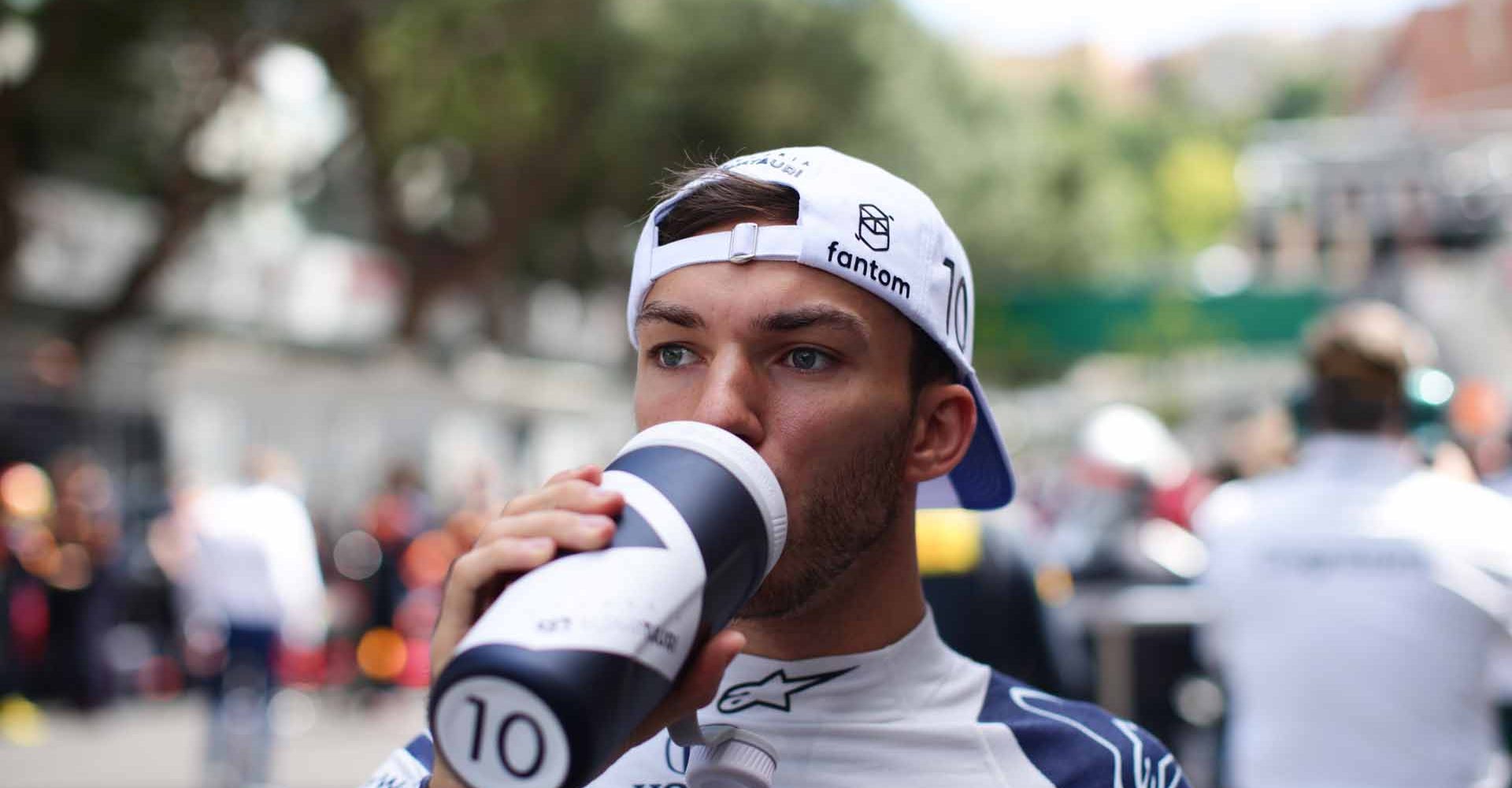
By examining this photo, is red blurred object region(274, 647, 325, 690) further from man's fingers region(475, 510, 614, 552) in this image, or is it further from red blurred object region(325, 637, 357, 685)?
man's fingers region(475, 510, 614, 552)

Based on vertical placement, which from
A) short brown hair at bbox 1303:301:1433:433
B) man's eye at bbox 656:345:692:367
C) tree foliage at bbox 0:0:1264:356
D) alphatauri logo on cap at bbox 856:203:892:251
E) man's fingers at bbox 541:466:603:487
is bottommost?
man's fingers at bbox 541:466:603:487

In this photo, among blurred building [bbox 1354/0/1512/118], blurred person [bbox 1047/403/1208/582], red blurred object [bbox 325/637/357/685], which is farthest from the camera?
blurred building [bbox 1354/0/1512/118]

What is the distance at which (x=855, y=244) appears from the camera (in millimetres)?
1966

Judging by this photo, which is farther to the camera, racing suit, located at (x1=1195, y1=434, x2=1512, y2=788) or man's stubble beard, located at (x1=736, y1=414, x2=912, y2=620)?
racing suit, located at (x1=1195, y1=434, x2=1512, y2=788)

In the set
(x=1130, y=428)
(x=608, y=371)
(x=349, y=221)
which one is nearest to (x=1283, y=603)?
(x=1130, y=428)

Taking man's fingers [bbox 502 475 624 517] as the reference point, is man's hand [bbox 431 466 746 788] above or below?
below

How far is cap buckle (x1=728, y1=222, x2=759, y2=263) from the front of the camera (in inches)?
76.5

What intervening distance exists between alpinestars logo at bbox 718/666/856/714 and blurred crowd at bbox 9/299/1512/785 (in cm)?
77

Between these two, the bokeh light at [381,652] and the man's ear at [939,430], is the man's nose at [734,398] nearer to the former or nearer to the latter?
the man's ear at [939,430]


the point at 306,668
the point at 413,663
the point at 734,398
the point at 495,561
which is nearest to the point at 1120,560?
the point at 734,398

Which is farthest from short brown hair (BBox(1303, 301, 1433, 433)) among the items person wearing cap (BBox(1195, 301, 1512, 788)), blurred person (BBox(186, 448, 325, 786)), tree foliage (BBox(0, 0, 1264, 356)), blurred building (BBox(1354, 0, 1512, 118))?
blurred building (BBox(1354, 0, 1512, 118))

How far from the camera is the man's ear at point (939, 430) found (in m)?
2.08

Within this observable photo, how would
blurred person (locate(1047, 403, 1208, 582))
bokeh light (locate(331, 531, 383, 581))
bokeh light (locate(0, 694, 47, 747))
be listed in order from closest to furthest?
blurred person (locate(1047, 403, 1208, 582))
bokeh light (locate(0, 694, 47, 747))
bokeh light (locate(331, 531, 383, 581))

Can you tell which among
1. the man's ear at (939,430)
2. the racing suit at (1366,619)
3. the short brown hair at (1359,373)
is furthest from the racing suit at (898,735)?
the short brown hair at (1359,373)
